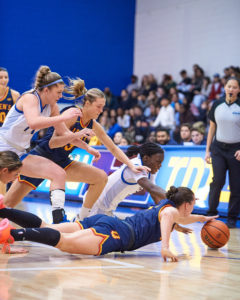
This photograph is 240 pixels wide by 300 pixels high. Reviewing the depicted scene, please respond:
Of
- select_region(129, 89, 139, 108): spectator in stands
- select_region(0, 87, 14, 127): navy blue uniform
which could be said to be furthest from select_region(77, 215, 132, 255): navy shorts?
select_region(129, 89, 139, 108): spectator in stands

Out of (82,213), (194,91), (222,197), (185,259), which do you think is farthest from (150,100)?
(185,259)

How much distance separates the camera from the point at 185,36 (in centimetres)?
2052

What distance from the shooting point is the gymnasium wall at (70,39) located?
762 inches

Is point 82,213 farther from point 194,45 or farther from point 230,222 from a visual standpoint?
point 194,45

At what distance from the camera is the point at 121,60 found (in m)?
22.5

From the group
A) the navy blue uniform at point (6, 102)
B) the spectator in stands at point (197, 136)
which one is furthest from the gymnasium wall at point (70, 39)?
the navy blue uniform at point (6, 102)

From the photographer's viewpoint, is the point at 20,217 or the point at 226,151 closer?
the point at 20,217

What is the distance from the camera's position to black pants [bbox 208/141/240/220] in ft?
23.1

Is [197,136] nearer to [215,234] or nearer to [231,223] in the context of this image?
[231,223]

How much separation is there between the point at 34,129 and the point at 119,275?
1.82m

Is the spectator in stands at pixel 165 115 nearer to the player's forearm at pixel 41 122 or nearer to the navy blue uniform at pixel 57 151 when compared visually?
the navy blue uniform at pixel 57 151

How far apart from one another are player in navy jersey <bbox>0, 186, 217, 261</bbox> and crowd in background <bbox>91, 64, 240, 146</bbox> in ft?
32.1

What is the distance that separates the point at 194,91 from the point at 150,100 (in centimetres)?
182

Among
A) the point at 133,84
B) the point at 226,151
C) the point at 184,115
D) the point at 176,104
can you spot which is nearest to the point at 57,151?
the point at 226,151
